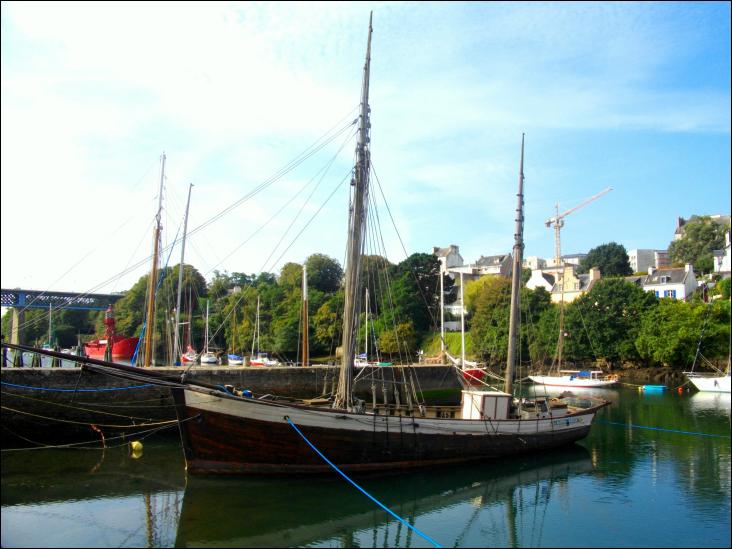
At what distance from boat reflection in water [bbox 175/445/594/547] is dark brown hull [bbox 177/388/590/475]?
425mm

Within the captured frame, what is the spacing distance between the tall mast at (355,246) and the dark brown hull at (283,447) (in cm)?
166

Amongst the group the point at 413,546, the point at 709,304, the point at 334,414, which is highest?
the point at 709,304

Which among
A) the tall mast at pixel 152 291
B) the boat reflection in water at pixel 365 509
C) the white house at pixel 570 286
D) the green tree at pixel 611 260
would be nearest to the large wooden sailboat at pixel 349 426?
the boat reflection in water at pixel 365 509

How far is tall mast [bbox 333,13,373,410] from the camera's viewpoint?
2002cm

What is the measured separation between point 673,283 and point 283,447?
69.0 metres

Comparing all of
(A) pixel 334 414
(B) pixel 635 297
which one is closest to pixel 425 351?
(B) pixel 635 297

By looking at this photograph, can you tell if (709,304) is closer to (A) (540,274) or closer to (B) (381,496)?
(A) (540,274)

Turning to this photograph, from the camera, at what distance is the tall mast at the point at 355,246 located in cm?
2002

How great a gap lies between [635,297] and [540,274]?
3469 cm

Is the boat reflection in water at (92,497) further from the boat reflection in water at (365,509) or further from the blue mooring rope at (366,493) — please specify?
the blue mooring rope at (366,493)

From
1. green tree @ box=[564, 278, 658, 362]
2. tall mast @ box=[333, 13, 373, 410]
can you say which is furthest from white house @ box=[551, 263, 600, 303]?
tall mast @ box=[333, 13, 373, 410]

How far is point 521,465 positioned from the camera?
2231 cm

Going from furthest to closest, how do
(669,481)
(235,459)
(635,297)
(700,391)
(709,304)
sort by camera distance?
1. (635,297)
2. (709,304)
3. (700,391)
4. (669,481)
5. (235,459)

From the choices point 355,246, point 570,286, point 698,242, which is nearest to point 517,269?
point 355,246
